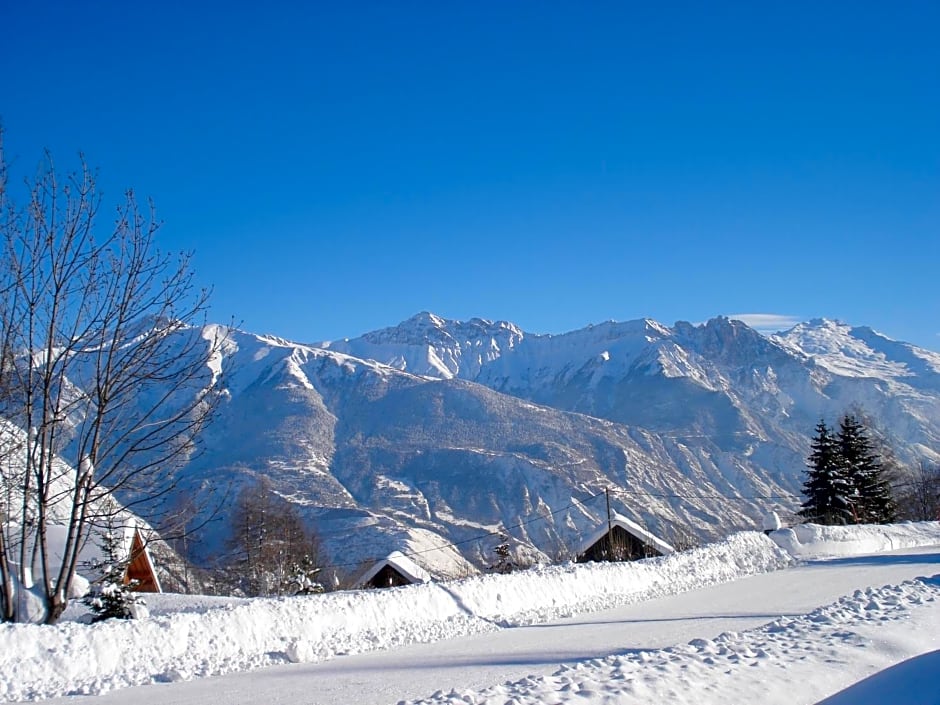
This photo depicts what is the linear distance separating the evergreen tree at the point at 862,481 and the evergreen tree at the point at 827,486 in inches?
17.3

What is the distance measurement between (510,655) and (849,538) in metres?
23.1

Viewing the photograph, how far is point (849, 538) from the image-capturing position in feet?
101

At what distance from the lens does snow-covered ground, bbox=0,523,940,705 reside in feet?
26.3

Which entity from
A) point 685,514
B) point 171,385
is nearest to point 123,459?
point 171,385

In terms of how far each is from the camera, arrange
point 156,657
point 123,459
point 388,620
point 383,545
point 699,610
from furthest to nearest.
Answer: point 383,545, point 699,610, point 388,620, point 123,459, point 156,657

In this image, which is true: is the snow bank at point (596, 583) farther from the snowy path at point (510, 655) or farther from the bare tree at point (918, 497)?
the bare tree at point (918, 497)

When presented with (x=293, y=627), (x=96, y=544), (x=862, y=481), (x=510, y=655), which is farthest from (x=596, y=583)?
(x=862, y=481)

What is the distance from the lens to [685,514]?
181625mm

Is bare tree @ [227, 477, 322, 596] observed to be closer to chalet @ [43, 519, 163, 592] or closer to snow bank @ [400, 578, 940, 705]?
chalet @ [43, 519, 163, 592]

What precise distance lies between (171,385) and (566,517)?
14778cm

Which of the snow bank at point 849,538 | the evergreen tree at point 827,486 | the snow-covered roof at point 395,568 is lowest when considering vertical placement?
the snow bank at point 849,538

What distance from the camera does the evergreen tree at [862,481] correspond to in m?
43.8

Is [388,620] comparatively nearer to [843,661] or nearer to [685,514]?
[843,661]

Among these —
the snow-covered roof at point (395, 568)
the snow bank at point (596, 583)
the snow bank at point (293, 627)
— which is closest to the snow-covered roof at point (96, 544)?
the snow bank at point (293, 627)
